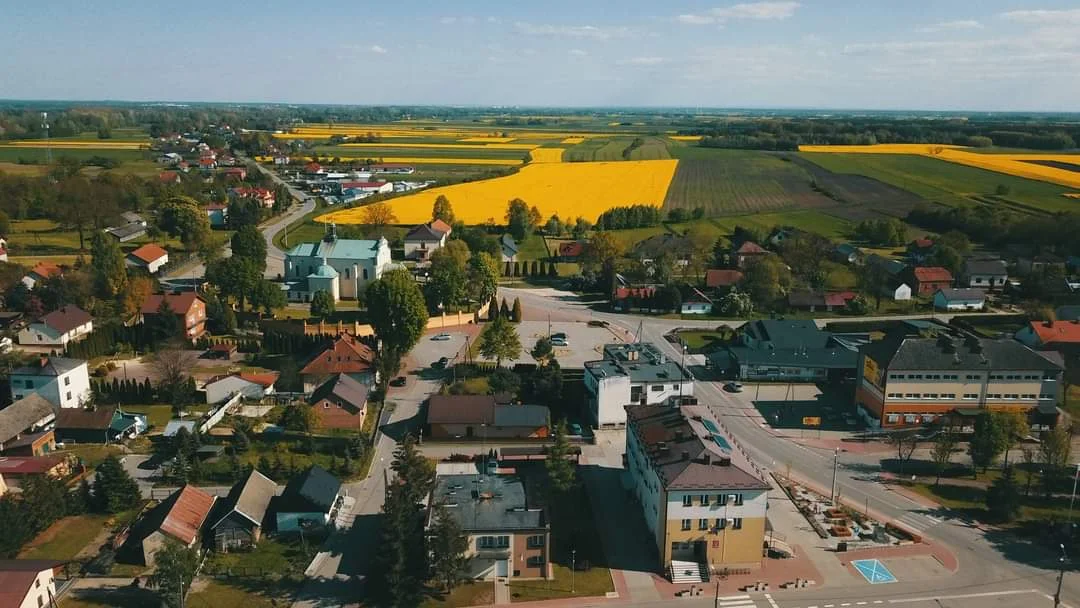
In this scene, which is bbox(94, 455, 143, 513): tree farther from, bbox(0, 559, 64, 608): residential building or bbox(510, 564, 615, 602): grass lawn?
bbox(510, 564, 615, 602): grass lawn

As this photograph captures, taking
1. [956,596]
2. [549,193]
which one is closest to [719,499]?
[956,596]

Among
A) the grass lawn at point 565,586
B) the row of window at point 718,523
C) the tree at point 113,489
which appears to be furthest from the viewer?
the tree at point 113,489

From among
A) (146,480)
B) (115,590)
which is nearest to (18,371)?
(146,480)

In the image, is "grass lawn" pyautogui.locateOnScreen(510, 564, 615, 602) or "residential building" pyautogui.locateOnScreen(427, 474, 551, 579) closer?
"grass lawn" pyautogui.locateOnScreen(510, 564, 615, 602)

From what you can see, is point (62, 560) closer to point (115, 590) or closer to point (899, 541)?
point (115, 590)

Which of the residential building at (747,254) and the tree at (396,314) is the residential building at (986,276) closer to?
the residential building at (747,254)

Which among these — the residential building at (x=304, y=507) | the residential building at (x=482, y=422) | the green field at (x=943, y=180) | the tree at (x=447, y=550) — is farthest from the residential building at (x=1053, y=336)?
the green field at (x=943, y=180)

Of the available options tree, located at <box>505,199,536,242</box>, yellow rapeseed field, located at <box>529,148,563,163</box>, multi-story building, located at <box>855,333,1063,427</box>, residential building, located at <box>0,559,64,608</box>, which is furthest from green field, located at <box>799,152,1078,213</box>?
residential building, located at <box>0,559,64,608</box>
